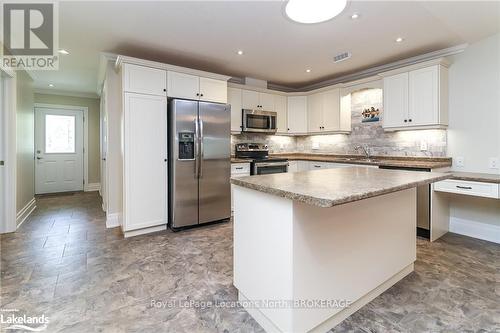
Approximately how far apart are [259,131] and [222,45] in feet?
5.82

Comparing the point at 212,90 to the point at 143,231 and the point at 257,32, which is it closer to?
the point at 257,32

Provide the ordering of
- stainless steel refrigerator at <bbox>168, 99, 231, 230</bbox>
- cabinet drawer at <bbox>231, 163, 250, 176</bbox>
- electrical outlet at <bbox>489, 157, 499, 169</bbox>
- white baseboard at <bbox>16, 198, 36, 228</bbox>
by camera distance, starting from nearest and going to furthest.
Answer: electrical outlet at <bbox>489, 157, 499, 169</bbox> < stainless steel refrigerator at <bbox>168, 99, 231, 230</bbox> < white baseboard at <bbox>16, 198, 36, 228</bbox> < cabinet drawer at <bbox>231, 163, 250, 176</bbox>

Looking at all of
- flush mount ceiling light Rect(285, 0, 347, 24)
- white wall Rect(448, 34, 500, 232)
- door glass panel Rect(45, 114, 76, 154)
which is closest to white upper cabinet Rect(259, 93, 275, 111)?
flush mount ceiling light Rect(285, 0, 347, 24)

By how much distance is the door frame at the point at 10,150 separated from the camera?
3289mm

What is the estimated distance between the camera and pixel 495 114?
2953 millimetres

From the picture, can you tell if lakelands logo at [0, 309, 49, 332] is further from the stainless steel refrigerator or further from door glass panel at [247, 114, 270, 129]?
door glass panel at [247, 114, 270, 129]

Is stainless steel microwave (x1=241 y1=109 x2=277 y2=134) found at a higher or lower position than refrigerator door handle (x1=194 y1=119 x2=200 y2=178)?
higher

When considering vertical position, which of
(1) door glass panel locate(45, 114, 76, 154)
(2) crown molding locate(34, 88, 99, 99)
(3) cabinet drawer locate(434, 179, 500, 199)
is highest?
(2) crown molding locate(34, 88, 99, 99)

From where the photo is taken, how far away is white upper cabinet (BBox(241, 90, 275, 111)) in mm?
4531

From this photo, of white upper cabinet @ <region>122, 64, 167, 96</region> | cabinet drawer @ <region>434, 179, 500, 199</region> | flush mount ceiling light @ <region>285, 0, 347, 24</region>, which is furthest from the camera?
white upper cabinet @ <region>122, 64, 167, 96</region>

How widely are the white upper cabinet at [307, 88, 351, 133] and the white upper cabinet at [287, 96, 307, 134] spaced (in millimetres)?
104

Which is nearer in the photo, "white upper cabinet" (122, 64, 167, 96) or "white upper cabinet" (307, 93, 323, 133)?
"white upper cabinet" (122, 64, 167, 96)

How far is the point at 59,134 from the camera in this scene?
618 centimetres

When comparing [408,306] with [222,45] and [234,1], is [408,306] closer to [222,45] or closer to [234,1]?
[234,1]
